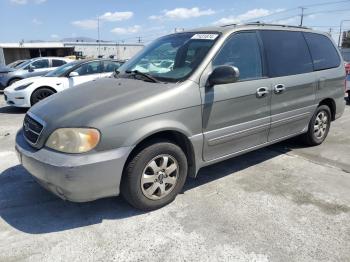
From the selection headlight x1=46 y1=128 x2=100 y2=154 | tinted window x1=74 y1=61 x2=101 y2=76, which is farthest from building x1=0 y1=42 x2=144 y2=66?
headlight x1=46 y1=128 x2=100 y2=154

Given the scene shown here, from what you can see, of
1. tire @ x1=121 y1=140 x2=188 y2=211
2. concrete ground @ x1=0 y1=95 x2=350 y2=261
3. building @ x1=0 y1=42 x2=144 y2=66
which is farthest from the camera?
building @ x1=0 y1=42 x2=144 y2=66

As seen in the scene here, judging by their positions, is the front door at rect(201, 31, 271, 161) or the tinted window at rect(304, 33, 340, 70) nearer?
the front door at rect(201, 31, 271, 161)

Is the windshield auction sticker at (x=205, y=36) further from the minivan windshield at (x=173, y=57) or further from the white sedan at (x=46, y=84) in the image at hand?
the white sedan at (x=46, y=84)

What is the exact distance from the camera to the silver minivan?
2.89m

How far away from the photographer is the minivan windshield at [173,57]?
3578 mm

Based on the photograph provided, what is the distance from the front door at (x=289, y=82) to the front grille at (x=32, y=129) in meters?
2.75

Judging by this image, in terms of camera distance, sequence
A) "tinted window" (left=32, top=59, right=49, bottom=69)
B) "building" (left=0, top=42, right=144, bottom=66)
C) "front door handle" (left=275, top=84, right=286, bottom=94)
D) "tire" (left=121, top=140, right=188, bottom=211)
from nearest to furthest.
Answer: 1. "tire" (left=121, top=140, right=188, bottom=211)
2. "front door handle" (left=275, top=84, right=286, bottom=94)
3. "tinted window" (left=32, top=59, right=49, bottom=69)
4. "building" (left=0, top=42, right=144, bottom=66)

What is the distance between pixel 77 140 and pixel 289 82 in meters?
2.90

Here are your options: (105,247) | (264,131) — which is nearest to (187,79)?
(264,131)

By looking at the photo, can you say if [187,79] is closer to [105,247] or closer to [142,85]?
[142,85]

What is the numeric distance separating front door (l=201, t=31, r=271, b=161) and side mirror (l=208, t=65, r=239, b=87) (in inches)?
4.1

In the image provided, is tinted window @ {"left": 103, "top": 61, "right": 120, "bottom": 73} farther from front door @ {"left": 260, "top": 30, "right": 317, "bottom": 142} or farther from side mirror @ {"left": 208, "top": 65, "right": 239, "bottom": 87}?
side mirror @ {"left": 208, "top": 65, "right": 239, "bottom": 87}

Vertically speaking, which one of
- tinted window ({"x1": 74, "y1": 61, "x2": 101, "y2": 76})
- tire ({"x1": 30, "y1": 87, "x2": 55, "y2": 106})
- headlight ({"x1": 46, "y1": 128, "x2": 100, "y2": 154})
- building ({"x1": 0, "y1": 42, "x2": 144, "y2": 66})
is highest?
building ({"x1": 0, "y1": 42, "x2": 144, "y2": 66})

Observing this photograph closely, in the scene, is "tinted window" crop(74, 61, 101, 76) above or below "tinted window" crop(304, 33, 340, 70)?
below
